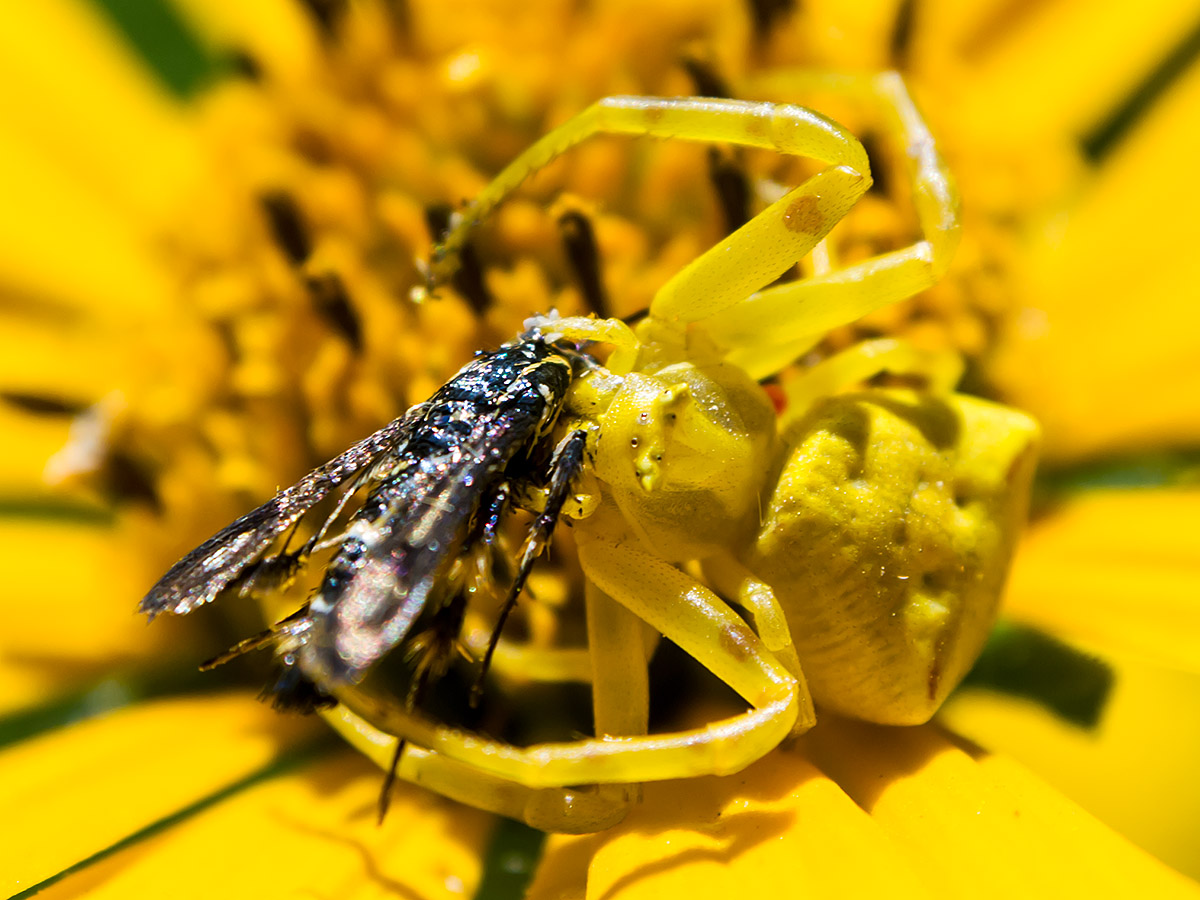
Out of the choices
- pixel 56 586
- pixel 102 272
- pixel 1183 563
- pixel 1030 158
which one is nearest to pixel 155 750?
pixel 56 586

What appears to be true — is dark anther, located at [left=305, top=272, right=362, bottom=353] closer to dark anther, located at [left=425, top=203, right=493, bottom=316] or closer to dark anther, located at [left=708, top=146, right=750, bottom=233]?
dark anther, located at [left=425, top=203, right=493, bottom=316]

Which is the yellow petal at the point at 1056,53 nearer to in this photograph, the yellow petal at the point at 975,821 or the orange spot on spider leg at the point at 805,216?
the orange spot on spider leg at the point at 805,216

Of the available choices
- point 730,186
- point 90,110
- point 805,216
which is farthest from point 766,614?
point 90,110

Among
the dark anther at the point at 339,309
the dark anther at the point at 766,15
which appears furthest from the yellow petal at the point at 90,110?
the dark anther at the point at 766,15

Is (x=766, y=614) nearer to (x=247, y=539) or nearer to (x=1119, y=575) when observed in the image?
(x=247, y=539)

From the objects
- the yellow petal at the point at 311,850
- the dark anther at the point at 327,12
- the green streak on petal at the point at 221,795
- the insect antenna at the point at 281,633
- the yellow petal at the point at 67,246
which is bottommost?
the yellow petal at the point at 311,850

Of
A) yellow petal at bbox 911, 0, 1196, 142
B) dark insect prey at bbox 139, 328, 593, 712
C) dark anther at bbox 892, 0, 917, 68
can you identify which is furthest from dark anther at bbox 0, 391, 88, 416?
yellow petal at bbox 911, 0, 1196, 142

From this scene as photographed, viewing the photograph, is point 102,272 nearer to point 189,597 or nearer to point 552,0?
point 552,0
